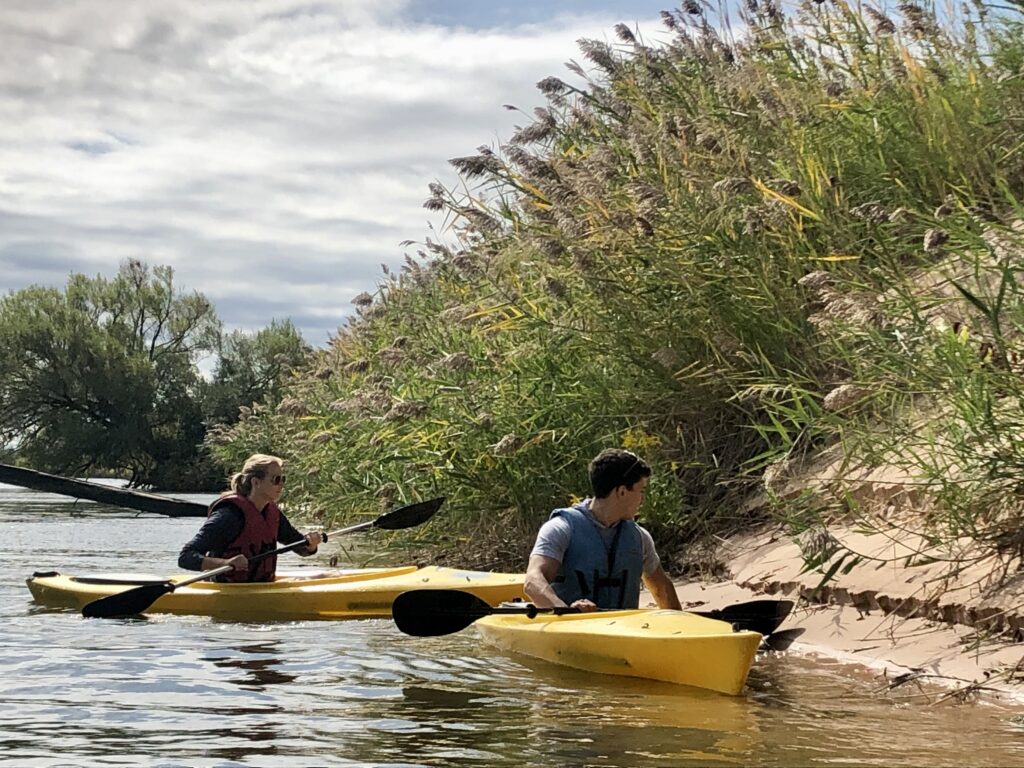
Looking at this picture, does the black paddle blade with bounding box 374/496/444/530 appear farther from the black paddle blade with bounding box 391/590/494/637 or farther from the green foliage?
the black paddle blade with bounding box 391/590/494/637

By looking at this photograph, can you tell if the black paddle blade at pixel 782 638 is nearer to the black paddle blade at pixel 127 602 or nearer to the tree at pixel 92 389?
the black paddle blade at pixel 127 602

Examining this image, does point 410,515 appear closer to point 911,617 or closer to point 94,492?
point 94,492

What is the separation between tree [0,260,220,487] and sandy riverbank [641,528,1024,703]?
32.3 metres

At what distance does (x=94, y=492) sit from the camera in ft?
35.4

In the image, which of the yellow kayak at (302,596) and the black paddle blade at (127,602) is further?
the yellow kayak at (302,596)

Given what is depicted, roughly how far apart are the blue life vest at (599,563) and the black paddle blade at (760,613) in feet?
1.51

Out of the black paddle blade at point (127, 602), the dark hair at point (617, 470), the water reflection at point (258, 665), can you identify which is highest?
the dark hair at point (617, 470)

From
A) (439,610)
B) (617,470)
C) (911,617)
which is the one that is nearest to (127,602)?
(439,610)

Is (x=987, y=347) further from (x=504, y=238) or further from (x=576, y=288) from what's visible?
Answer: (x=504, y=238)

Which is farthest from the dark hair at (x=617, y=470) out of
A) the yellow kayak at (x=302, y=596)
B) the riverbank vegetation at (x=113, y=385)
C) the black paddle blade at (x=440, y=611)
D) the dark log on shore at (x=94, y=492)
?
the riverbank vegetation at (x=113, y=385)

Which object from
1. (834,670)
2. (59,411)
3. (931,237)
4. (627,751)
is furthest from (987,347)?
(59,411)

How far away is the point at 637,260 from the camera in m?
9.02

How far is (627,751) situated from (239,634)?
3.98m

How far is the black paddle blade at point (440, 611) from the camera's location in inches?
271
